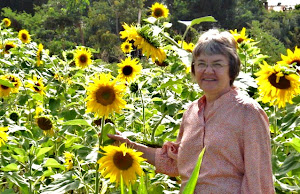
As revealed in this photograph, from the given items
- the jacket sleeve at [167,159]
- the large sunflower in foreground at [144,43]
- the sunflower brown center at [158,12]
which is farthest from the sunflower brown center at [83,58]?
the jacket sleeve at [167,159]

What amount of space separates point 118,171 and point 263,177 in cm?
47

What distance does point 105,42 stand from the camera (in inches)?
547

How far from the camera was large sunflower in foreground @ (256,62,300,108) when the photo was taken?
1.80 metres

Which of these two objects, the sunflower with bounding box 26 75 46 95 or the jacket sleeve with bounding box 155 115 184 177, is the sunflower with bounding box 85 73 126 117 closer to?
the jacket sleeve with bounding box 155 115 184 177

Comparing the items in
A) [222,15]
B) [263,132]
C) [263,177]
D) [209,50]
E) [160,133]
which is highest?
[209,50]

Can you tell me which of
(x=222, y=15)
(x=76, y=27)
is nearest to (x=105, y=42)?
(x=76, y=27)

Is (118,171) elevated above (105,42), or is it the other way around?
(118,171)

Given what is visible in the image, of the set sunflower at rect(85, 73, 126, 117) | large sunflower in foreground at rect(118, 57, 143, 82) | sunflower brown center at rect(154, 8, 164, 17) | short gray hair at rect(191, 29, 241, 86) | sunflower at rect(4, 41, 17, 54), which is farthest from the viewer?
sunflower at rect(4, 41, 17, 54)

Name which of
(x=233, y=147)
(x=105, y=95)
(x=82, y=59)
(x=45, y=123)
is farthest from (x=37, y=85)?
(x=233, y=147)

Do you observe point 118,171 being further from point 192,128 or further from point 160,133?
point 160,133

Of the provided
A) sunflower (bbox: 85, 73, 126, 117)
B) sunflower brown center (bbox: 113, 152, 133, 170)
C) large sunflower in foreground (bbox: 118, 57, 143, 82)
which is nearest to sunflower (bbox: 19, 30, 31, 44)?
large sunflower in foreground (bbox: 118, 57, 143, 82)

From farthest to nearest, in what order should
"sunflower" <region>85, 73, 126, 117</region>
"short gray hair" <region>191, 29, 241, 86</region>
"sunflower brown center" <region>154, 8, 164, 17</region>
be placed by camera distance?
"sunflower brown center" <region>154, 8, 164, 17</region> → "sunflower" <region>85, 73, 126, 117</region> → "short gray hair" <region>191, 29, 241, 86</region>

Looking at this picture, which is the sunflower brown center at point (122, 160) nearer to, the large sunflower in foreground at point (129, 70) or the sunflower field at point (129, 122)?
the sunflower field at point (129, 122)

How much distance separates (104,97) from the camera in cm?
175
